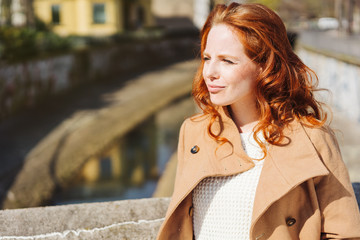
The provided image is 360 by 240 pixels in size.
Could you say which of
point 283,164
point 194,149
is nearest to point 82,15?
point 194,149

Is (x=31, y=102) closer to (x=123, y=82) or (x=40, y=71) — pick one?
(x=40, y=71)

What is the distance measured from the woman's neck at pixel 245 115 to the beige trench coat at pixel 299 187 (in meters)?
0.11

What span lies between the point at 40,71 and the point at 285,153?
16.3m

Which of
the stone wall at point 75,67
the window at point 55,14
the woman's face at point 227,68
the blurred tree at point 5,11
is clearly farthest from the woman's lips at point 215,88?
the window at point 55,14

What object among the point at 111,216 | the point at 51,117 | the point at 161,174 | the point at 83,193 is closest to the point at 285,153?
the point at 111,216

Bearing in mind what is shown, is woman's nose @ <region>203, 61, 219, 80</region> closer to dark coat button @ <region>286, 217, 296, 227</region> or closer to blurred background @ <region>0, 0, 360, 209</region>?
dark coat button @ <region>286, 217, 296, 227</region>

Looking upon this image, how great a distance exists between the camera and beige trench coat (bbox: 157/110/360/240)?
179 centimetres

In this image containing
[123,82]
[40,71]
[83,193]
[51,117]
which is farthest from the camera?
[123,82]

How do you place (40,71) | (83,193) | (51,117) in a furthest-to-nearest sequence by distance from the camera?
1. (40,71)
2. (51,117)
3. (83,193)

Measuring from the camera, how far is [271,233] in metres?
1.84

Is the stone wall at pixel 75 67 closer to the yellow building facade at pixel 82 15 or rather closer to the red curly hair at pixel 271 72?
the yellow building facade at pixel 82 15

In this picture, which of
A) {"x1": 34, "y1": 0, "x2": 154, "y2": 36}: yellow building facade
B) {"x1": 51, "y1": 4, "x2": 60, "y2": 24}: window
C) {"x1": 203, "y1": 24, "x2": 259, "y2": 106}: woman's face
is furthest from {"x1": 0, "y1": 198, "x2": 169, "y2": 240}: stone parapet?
{"x1": 51, "y1": 4, "x2": 60, "y2": 24}: window

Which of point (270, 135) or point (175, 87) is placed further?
point (175, 87)

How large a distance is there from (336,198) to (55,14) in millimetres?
31005
